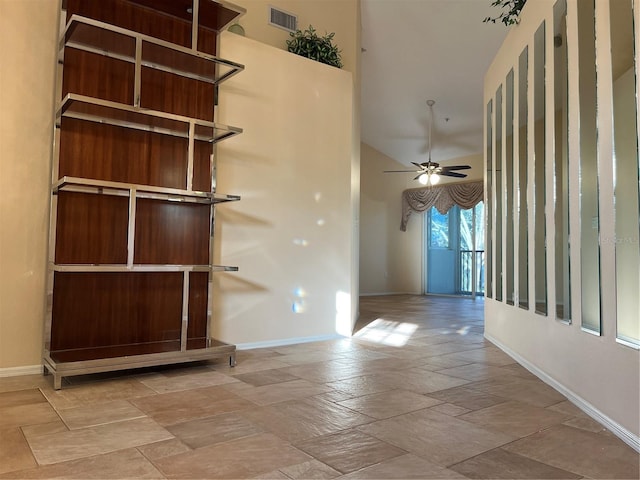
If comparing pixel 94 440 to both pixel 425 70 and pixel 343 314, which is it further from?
pixel 425 70

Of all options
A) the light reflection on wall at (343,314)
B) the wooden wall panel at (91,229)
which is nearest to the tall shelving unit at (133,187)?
the wooden wall panel at (91,229)

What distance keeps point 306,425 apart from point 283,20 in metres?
3.82

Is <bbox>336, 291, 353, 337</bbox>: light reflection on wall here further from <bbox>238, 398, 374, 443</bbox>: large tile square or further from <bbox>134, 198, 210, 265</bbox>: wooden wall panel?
<bbox>238, 398, 374, 443</bbox>: large tile square

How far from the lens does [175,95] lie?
3.50 metres

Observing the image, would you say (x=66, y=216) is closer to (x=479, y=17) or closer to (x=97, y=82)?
(x=97, y=82)

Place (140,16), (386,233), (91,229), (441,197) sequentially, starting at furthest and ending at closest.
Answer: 1. (386,233)
2. (441,197)
3. (140,16)
4. (91,229)

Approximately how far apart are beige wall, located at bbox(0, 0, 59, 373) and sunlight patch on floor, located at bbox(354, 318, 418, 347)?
2711 mm

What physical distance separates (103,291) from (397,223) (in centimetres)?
784

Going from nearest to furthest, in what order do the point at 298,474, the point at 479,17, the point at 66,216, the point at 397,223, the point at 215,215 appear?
the point at 298,474, the point at 66,216, the point at 215,215, the point at 479,17, the point at 397,223

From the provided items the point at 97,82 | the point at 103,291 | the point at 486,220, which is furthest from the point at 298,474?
the point at 486,220

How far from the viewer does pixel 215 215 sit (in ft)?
12.0

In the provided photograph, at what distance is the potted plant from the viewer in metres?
4.42

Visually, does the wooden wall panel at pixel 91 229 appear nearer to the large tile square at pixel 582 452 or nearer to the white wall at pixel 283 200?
the white wall at pixel 283 200

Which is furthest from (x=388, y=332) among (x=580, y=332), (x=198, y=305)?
(x=580, y=332)
